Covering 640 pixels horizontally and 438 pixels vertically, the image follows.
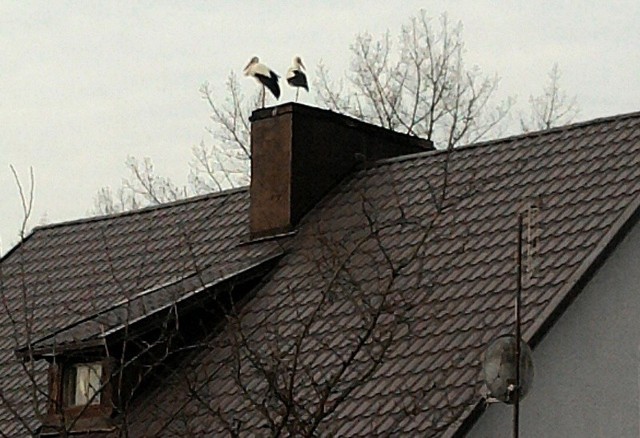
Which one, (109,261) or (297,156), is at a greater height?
(297,156)

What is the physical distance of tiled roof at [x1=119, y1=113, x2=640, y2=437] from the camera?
14.1 m

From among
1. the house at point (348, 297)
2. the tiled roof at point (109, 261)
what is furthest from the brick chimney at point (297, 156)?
the tiled roof at point (109, 261)

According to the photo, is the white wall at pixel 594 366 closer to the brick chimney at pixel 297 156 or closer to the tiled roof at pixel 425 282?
the tiled roof at pixel 425 282

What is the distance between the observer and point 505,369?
41.3 feet

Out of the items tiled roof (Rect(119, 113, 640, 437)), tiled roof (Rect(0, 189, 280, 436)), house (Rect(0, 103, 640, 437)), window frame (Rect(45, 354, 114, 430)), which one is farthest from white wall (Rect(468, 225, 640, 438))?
tiled roof (Rect(0, 189, 280, 436))

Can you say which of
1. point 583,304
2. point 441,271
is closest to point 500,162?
point 441,271

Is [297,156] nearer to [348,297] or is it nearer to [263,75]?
[263,75]

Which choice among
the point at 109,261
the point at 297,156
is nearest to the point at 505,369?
the point at 297,156

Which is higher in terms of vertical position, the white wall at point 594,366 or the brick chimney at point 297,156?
the brick chimney at point 297,156

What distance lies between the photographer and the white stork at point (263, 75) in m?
20.1

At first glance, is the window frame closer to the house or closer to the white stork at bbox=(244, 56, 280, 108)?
the house

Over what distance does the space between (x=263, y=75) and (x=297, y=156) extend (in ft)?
4.27

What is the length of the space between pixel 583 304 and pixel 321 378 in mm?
2244

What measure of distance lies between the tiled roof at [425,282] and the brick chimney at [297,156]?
59cm
